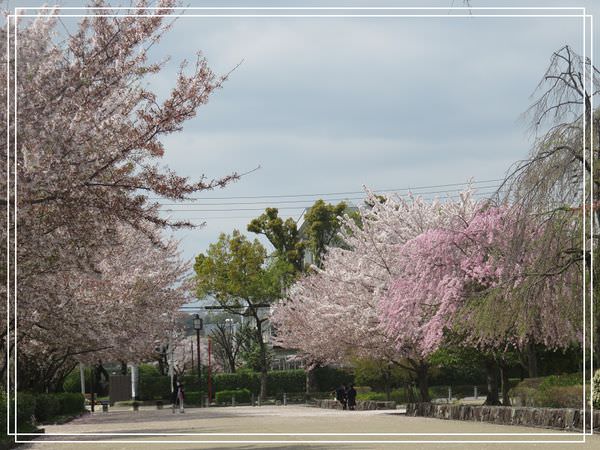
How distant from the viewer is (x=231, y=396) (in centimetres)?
5141

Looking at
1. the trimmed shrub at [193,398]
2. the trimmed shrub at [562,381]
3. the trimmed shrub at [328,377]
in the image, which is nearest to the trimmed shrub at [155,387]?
the trimmed shrub at [193,398]

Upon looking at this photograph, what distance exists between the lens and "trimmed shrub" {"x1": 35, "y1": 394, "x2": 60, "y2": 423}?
28256mm

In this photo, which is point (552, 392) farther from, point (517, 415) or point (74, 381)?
point (74, 381)

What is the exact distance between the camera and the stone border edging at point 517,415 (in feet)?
58.5

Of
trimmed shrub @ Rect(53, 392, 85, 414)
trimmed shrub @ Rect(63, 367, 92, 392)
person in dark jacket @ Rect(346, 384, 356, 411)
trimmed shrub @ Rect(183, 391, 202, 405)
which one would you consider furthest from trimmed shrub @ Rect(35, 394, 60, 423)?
trimmed shrub @ Rect(63, 367, 92, 392)

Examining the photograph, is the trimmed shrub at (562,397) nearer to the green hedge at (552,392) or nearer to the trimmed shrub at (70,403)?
the green hedge at (552,392)

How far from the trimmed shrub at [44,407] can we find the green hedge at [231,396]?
64.5ft

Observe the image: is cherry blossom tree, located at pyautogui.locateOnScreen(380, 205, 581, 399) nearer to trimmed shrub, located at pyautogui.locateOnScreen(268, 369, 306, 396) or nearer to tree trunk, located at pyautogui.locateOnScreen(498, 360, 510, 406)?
tree trunk, located at pyautogui.locateOnScreen(498, 360, 510, 406)

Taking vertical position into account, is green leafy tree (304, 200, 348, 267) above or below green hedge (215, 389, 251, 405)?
above

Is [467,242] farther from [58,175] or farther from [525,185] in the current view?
[58,175]

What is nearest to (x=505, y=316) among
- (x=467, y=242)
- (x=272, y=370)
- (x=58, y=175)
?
(x=467, y=242)

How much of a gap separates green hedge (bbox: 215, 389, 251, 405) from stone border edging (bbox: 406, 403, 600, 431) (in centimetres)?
2379

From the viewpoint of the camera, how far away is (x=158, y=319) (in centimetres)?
3550

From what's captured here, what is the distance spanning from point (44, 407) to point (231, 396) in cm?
2296
